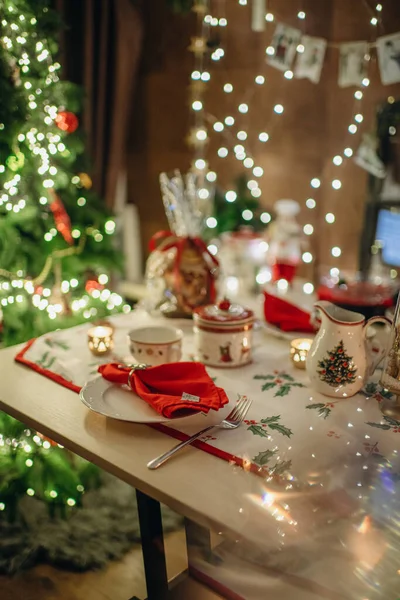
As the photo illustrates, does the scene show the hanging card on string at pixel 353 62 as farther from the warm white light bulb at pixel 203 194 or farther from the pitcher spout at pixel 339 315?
the pitcher spout at pixel 339 315

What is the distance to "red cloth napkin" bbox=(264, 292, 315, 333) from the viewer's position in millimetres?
A: 1371

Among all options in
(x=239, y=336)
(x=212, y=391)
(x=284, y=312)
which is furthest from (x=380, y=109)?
(x=212, y=391)

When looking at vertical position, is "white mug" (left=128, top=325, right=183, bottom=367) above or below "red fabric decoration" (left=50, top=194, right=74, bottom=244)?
below

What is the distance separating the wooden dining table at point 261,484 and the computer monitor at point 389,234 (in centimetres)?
88

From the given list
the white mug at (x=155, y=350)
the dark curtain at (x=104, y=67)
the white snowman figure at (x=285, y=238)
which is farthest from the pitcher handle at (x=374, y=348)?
the dark curtain at (x=104, y=67)

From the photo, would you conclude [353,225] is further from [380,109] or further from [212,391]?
[212,391]

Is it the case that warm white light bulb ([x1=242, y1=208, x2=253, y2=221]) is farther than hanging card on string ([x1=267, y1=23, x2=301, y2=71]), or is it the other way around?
warm white light bulb ([x1=242, y1=208, x2=253, y2=221])

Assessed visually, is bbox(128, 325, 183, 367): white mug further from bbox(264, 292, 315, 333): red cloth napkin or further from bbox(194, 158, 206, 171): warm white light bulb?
bbox(194, 158, 206, 171): warm white light bulb

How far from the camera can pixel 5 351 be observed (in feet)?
4.26

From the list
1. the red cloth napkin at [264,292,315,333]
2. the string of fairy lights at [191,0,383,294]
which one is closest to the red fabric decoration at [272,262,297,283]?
the string of fairy lights at [191,0,383,294]

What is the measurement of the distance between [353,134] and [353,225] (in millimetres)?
337

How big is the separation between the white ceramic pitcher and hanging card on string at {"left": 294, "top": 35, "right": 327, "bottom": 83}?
110cm

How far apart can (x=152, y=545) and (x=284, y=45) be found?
1570 millimetres

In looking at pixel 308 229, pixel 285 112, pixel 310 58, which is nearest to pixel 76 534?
pixel 308 229
